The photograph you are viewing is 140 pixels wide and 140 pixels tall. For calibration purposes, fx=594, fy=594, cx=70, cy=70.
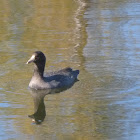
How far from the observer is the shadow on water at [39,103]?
11.0m

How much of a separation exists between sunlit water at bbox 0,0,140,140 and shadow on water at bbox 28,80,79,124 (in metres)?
0.09

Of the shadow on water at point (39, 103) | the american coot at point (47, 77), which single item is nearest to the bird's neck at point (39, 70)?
the american coot at point (47, 77)

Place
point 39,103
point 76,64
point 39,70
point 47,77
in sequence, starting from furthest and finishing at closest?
point 76,64
point 47,77
point 39,70
point 39,103

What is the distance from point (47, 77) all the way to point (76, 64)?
158 centimetres

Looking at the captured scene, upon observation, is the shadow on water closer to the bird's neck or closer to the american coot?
Result: the american coot

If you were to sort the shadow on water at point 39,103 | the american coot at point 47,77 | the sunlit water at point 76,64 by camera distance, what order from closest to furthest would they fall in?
the sunlit water at point 76,64 → the shadow on water at point 39,103 → the american coot at point 47,77

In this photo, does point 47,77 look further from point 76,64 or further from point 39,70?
point 76,64

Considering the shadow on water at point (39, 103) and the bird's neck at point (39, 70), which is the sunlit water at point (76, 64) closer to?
the shadow on water at point (39, 103)

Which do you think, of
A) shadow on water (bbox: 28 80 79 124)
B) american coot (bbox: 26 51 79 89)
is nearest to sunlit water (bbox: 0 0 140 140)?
shadow on water (bbox: 28 80 79 124)

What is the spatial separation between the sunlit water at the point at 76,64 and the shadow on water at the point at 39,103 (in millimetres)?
94

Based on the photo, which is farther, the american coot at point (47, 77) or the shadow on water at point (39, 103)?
the american coot at point (47, 77)

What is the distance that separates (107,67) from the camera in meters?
14.2

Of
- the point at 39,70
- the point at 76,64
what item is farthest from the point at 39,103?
the point at 76,64

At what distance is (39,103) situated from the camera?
12023 millimetres
